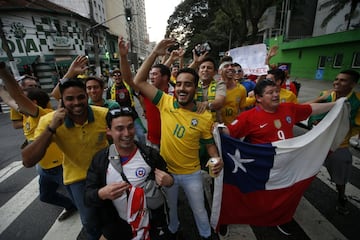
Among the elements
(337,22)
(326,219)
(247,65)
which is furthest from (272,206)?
(337,22)

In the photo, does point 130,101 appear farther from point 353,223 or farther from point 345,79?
point 353,223

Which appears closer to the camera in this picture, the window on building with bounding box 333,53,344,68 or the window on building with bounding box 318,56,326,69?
the window on building with bounding box 333,53,344,68

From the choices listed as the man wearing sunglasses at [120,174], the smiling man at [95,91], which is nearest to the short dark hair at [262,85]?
the man wearing sunglasses at [120,174]

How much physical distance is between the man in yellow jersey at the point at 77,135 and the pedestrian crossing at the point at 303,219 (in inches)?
45.9

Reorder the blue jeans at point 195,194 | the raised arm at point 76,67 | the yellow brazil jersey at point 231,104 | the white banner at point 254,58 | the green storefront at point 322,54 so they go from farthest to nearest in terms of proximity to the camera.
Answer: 1. the green storefront at point 322,54
2. the white banner at point 254,58
3. the yellow brazil jersey at point 231,104
4. the raised arm at point 76,67
5. the blue jeans at point 195,194

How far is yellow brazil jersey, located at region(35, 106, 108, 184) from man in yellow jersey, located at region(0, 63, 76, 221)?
1.68 ft

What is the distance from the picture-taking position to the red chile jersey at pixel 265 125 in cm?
249

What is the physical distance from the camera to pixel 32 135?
8.95 ft

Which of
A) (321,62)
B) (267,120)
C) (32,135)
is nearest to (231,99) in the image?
(267,120)

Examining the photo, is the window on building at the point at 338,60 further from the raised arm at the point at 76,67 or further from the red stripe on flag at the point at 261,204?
the raised arm at the point at 76,67

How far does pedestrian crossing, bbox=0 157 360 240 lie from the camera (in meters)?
2.77

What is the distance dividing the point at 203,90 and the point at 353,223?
9.80ft

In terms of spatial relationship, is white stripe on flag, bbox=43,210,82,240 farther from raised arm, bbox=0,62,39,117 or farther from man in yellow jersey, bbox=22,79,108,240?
raised arm, bbox=0,62,39,117

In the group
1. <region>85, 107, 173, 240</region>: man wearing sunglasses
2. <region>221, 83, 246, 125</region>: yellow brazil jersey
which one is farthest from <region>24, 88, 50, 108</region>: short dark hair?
<region>221, 83, 246, 125</region>: yellow brazil jersey
